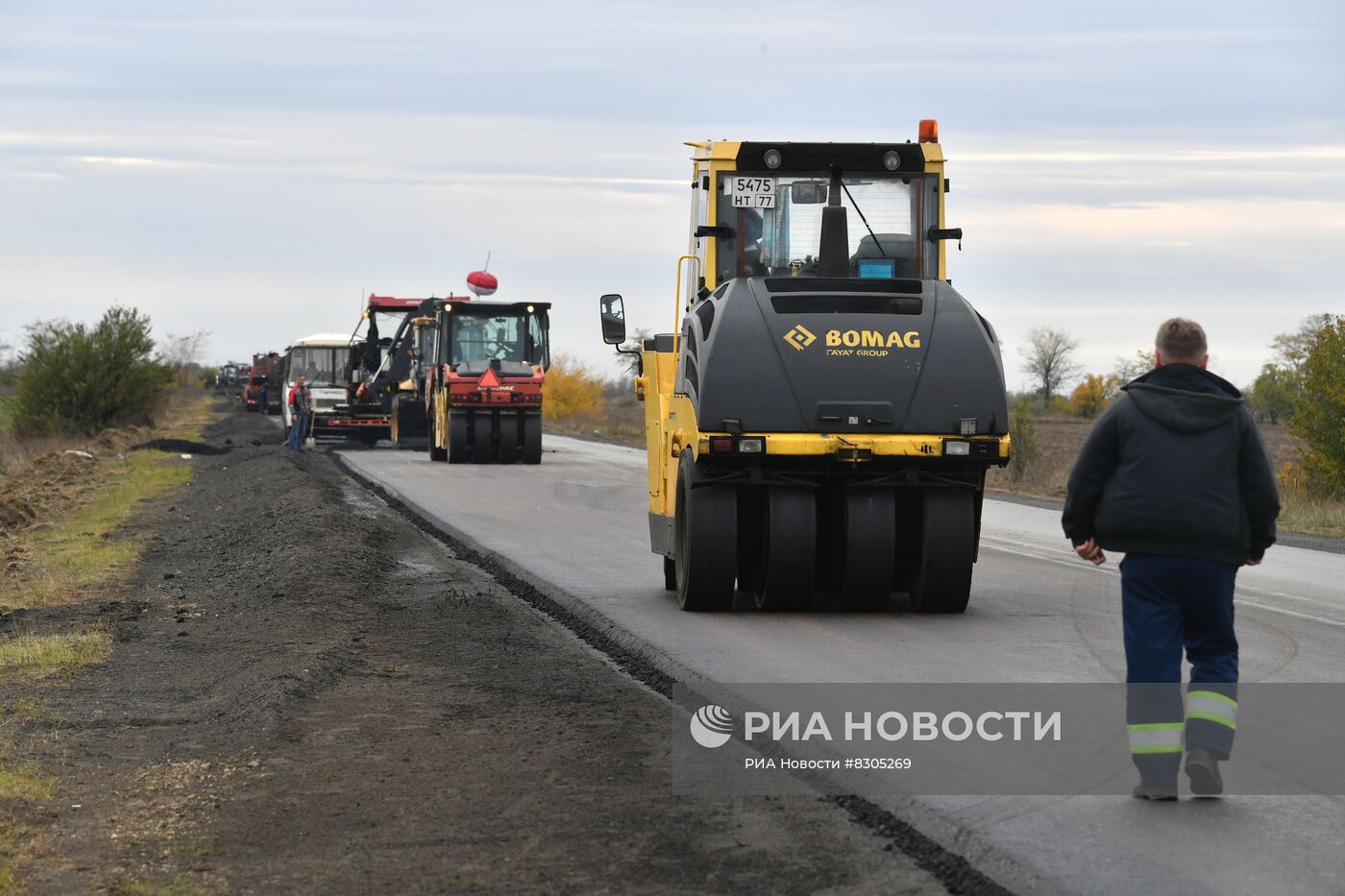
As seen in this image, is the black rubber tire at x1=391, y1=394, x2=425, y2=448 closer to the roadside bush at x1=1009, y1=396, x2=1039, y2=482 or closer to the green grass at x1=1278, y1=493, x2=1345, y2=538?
the roadside bush at x1=1009, y1=396, x2=1039, y2=482

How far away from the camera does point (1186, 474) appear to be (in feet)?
21.2

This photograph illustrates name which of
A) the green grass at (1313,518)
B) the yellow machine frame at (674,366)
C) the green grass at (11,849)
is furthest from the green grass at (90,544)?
the green grass at (1313,518)

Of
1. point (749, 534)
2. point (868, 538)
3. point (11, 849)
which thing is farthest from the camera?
point (749, 534)

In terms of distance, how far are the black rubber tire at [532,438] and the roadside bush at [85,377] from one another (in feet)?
53.8

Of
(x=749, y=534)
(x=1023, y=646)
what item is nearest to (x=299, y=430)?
(x=749, y=534)

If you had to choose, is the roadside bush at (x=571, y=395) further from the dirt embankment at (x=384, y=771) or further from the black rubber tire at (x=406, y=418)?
the dirt embankment at (x=384, y=771)

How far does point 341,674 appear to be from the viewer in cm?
998

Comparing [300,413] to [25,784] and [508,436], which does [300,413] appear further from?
[25,784]

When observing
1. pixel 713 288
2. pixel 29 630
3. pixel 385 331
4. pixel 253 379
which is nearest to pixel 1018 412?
pixel 385 331

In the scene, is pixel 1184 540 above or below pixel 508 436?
above

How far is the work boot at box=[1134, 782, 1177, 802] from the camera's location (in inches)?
255

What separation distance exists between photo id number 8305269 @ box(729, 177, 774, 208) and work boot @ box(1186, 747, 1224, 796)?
7735mm

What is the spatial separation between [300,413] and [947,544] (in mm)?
30135

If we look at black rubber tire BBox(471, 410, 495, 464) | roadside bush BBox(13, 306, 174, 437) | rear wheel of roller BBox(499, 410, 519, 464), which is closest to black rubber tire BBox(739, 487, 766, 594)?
rear wheel of roller BBox(499, 410, 519, 464)
